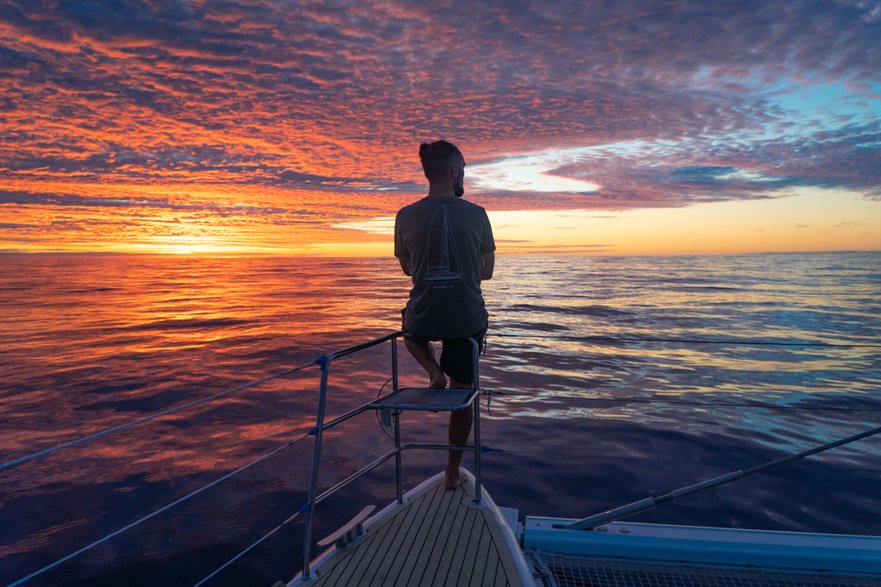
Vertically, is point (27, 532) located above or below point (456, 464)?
below

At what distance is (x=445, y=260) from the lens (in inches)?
121

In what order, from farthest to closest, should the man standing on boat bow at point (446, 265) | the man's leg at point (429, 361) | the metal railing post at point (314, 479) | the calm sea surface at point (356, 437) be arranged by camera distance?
1. the calm sea surface at point (356, 437)
2. the man's leg at point (429, 361)
3. the man standing on boat bow at point (446, 265)
4. the metal railing post at point (314, 479)

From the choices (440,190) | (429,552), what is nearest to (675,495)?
(429,552)

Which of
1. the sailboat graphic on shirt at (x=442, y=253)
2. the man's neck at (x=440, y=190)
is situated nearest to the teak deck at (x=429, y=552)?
the sailboat graphic on shirt at (x=442, y=253)

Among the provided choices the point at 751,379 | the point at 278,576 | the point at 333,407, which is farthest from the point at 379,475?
the point at 751,379

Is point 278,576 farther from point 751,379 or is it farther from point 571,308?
point 571,308

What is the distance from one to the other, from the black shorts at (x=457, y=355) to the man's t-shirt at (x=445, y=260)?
66 millimetres

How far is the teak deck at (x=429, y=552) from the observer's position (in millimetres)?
2549

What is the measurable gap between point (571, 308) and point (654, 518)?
21883 mm

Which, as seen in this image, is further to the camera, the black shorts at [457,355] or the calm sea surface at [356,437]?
the calm sea surface at [356,437]

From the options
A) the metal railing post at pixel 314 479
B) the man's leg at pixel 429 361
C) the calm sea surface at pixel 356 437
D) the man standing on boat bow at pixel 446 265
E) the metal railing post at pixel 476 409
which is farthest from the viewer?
the calm sea surface at pixel 356 437

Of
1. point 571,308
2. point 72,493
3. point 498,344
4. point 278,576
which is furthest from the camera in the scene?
point 571,308

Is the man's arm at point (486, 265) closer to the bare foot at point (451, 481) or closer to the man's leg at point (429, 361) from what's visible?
the man's leg at point (429, 361)

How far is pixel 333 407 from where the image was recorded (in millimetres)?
9969
